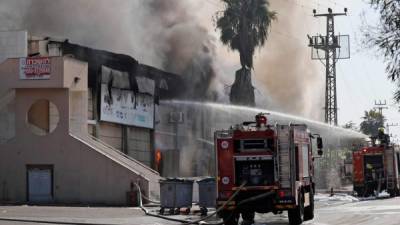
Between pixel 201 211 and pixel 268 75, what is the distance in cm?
3425

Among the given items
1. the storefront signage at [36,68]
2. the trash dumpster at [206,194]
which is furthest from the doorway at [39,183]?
the trash dumpster at [206,194]

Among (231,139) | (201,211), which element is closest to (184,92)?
(201,211)

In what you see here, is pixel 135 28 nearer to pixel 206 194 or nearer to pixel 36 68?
pixel 36 68

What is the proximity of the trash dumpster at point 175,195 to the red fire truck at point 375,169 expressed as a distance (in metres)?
15.7

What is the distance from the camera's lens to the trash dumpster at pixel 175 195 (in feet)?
78.2

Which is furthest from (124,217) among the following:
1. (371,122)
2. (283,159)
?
(371,122)

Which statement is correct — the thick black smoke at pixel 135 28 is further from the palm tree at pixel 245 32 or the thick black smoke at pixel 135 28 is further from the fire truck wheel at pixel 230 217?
the fire truck wheel at pixel 230 217

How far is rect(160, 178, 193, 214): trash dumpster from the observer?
23828mm

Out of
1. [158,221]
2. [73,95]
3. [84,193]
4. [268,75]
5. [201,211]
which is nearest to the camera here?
[158,221]

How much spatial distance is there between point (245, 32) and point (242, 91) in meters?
3.89

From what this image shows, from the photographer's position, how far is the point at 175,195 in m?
23.8

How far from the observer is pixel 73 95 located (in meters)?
31.9

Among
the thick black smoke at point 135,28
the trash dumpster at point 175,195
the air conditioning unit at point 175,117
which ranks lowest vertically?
the trash dumpster at point 175,195

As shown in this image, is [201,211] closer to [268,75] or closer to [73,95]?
[73,95]
